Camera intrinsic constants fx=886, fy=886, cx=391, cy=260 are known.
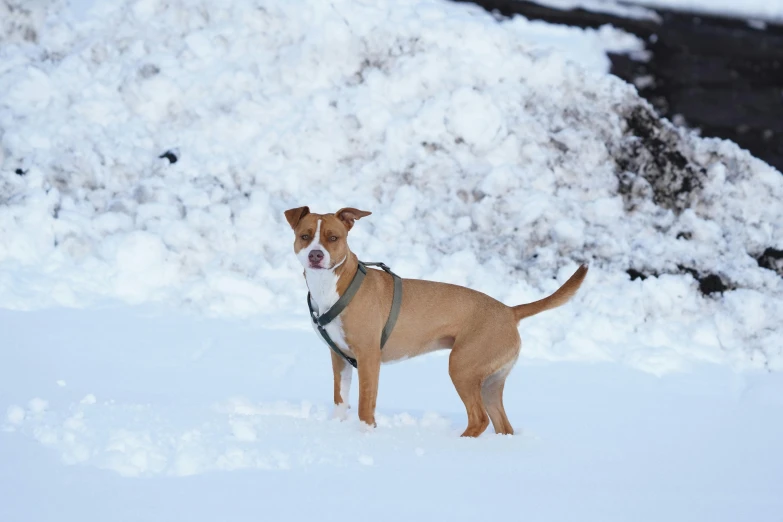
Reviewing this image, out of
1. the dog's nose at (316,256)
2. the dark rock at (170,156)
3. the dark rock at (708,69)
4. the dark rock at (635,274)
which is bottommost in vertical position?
the dark rock at (635,274)

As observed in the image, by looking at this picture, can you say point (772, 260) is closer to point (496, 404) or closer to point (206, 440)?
point (496, 404)

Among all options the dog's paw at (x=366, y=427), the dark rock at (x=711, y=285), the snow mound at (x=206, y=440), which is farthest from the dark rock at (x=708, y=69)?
the dog's paw at (x=366, y=427)

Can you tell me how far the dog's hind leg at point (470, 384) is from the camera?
5.17 m

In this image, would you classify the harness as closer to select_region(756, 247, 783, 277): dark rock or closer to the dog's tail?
the dog's tail

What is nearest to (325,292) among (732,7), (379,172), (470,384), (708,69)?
(470,384)

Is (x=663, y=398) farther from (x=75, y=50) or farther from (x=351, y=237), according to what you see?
(x=75, y=50)

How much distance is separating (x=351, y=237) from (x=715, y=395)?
357 cm

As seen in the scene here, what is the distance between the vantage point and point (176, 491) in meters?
3.99

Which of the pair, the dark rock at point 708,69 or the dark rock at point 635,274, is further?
the dark rock at point 708,69

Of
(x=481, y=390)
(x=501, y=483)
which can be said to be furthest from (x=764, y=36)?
(x=501, y=483)

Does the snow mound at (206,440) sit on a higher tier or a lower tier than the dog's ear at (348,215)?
lower

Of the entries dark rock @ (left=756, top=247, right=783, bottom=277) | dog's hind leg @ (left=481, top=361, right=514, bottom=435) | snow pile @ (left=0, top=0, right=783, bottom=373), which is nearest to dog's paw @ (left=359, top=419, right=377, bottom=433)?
dog's hind leg @ (left=481, top=361, right=514, bottom=435)

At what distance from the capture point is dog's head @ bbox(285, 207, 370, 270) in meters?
4.82

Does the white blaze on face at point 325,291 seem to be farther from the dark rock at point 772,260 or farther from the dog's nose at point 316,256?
the dark rock at point 772,260
